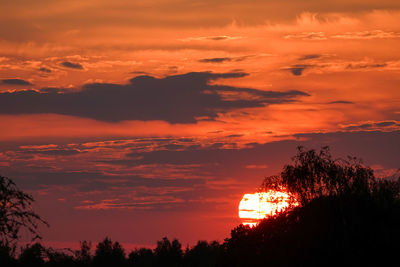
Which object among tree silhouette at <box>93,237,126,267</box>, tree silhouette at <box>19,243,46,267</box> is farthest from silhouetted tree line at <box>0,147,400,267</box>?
tree silhouette at <box>93,237,126,267</box>

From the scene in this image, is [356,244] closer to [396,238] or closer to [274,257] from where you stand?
[396,238]

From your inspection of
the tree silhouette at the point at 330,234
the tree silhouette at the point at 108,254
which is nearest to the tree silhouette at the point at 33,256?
the tree silhouette at the point at 330,234

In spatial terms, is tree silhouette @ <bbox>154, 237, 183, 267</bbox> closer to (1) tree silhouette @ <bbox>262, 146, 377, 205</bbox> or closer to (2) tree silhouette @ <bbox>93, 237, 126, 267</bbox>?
(2) tree silhouette @ <bbox>93, 237, 126, 267</bbox>

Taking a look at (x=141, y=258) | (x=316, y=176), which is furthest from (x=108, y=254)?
(x=316, y=176)

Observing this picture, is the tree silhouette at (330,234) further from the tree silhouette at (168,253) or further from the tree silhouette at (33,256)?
the tree silhouette at (168,253)

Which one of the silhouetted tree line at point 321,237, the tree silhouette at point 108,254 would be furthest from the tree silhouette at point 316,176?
the tree silhouette at point 108,254

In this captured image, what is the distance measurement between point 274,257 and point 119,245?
68.1 meters

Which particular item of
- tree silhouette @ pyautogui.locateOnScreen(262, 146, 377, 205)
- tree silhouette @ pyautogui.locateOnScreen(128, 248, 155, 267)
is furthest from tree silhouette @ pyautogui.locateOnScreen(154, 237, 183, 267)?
tree silhouette @ pyautogui.locateOnScreen(262, 146, 377, 205)

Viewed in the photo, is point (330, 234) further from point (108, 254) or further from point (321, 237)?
point (108, 254)

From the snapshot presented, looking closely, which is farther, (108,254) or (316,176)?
(108,254)

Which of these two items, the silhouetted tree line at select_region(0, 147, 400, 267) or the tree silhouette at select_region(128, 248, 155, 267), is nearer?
the silhouetted tree line at select_region(0, 147, 400, 267)

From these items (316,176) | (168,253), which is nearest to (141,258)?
(168,253)

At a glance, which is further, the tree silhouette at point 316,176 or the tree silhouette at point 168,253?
the tree silhouette at point 168,253

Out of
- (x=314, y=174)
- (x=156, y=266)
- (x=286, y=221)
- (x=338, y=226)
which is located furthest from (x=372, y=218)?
(x=156, y=266)
